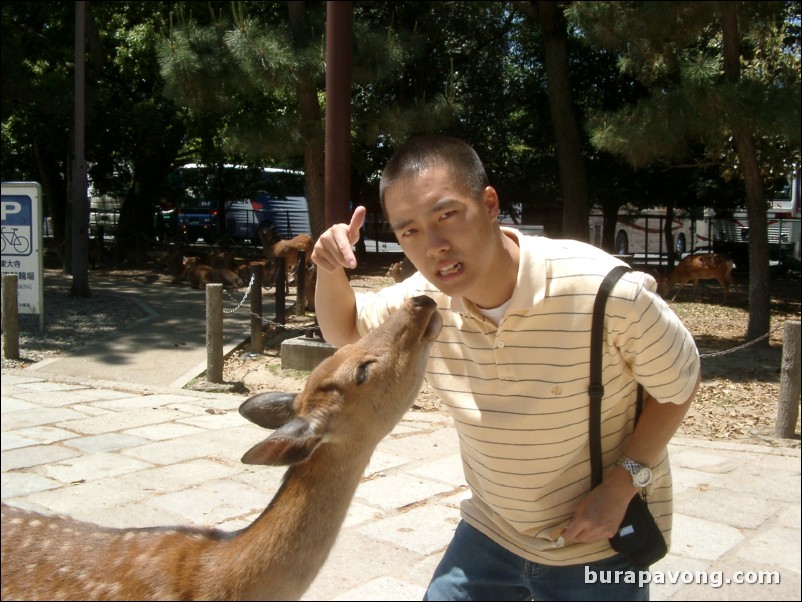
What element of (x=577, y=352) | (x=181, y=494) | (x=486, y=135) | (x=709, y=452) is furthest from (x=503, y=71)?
(x=577, y=352)

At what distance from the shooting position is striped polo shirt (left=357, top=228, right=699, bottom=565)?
222 centimetres

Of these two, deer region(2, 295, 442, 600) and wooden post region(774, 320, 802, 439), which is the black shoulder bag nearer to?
deer region(2, 295, 442, 600)

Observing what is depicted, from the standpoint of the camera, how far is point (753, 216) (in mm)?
12328

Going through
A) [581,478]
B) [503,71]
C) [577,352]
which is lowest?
[581,478]

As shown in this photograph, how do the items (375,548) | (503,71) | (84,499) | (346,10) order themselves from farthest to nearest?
(503,71) → (346,10) → (84,499) → (375,548)

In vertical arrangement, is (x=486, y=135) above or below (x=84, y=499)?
above

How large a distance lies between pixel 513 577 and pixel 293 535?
65 centimetres

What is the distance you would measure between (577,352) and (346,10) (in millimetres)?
5474

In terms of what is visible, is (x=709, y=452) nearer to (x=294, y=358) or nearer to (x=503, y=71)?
(x=294, y=358)

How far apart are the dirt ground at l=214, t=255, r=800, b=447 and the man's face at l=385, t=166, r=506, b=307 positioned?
217 inches

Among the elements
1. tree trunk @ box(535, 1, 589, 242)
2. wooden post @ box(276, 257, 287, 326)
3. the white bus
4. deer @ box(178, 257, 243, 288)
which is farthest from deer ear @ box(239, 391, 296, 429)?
the white bus

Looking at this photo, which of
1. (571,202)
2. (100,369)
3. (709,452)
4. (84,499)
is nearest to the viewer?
(84,499)

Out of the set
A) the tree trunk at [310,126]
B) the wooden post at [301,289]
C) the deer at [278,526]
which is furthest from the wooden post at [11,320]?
the deer at [278,526]

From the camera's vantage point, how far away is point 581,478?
2352 millimetres
